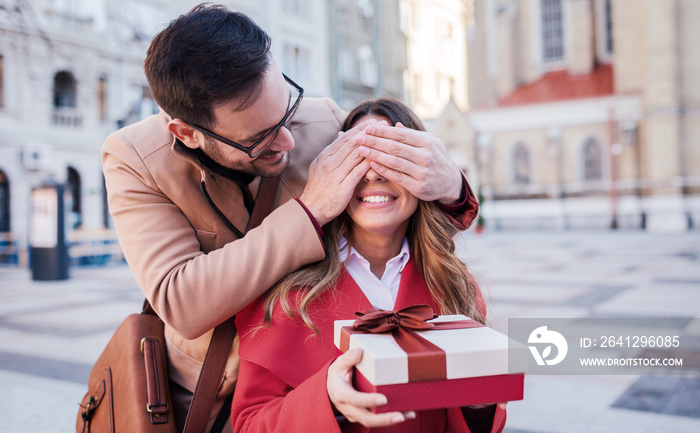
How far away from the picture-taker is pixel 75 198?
1805cm

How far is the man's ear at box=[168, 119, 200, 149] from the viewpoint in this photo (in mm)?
1911

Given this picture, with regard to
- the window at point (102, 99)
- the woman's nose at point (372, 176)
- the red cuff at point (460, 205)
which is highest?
the window at point (102, 99)

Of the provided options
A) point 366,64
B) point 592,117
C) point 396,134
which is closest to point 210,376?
point 396,134

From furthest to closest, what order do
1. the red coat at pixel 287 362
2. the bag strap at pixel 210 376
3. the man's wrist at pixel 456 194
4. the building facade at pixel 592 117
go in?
the building facade at pixel 592 117 < the man's wrist at pixel 456 194 < the bag strap at pixel 210 376 < the red coat at pixel 287 362

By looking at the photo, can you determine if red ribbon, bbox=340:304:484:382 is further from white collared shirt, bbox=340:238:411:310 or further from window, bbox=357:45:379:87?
window, bbox=357:45:379:87

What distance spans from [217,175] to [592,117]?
2709 centimetres

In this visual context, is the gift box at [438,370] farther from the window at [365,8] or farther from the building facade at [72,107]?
the window at [365,8]

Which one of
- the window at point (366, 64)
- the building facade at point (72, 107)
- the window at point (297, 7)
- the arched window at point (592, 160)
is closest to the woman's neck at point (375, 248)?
the building facade at point (72, 107)

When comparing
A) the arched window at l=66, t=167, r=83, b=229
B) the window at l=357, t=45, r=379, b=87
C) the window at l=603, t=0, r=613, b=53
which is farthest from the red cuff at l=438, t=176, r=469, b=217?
the window at l=603, t=0, r=613, b=53

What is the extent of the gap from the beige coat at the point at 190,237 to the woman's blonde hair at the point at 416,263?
0.28ft

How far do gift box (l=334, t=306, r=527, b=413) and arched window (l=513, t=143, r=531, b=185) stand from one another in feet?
91.8

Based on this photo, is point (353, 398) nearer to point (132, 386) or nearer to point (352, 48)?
point (132, 386)

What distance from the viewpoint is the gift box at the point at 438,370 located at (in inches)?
48.3

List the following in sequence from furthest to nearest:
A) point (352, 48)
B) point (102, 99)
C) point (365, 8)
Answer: point (365, 8), point (352, 48), point (102, 99)
